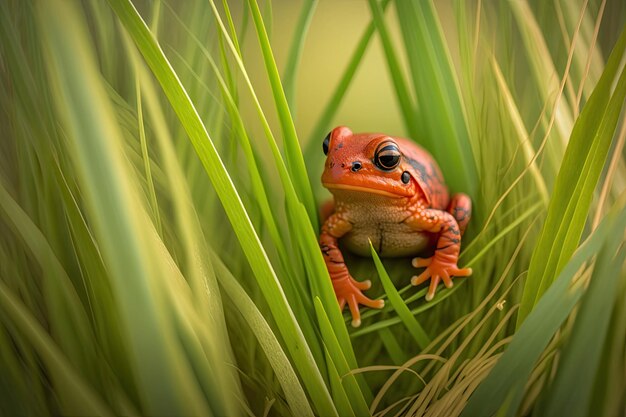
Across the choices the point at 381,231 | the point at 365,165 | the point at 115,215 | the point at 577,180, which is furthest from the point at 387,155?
the point at 115,215

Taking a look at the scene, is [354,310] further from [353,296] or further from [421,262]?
[421,262]

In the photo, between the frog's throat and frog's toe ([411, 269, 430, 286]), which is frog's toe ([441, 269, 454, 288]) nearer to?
frog's toe ([411, 269, 430, 286])

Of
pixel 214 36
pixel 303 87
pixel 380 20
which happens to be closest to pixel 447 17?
pixel 380 20

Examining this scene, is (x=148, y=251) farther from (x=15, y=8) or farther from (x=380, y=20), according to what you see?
(x=380, y=20)

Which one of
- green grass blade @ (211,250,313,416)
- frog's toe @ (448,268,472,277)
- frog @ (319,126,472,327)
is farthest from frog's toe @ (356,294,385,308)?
green grass blade @ (211,250,313,416)

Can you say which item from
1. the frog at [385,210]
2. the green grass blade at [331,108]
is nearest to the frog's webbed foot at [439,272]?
the frog at [385,210]

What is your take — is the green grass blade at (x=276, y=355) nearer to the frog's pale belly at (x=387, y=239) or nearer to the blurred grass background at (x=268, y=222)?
the blurred grass background at (x=268, y=222)
